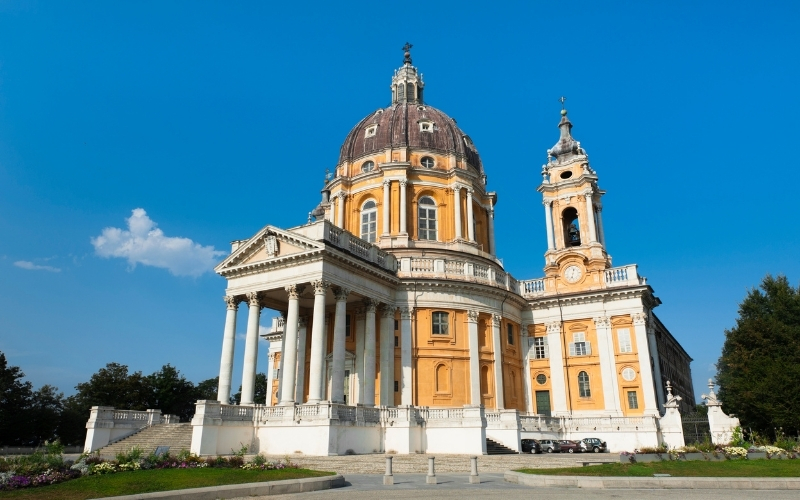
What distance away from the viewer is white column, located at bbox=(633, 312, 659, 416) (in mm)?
34969

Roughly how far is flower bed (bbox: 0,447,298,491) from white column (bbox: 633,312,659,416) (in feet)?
86.5

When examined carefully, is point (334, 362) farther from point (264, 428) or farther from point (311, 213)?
point (311, 213)

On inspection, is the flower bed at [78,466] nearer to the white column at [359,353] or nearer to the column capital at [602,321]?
the white column at [359,353]

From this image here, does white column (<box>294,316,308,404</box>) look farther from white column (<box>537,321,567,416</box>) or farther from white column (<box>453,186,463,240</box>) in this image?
white column (<box>537,321,567,416</box>)

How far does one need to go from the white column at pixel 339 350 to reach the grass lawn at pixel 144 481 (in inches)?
504

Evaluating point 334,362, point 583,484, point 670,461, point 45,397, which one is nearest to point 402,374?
point 334,362

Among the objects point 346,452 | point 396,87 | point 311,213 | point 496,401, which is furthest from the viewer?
point 311,213

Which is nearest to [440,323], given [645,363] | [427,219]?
[427,219]

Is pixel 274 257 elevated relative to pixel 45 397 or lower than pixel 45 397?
elevated

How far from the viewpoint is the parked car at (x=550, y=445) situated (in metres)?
29.0

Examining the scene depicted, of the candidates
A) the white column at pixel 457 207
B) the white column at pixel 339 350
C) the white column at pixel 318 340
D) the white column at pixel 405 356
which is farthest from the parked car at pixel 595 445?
the white column at pixel 457 207

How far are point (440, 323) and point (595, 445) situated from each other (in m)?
10.6

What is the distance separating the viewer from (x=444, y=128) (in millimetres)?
44031

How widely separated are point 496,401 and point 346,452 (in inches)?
489
